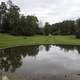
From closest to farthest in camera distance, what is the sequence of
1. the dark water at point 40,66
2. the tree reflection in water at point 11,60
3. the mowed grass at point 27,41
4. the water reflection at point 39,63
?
the dark water at point 40,66 → the water reflection at point 39,63 → the tree reflection in water at point 11,60 → the mowed grass at point 27,41

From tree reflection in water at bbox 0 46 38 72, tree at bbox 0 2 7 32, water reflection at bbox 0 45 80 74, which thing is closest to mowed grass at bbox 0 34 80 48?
tree reflection in water at bbox 0 46 38 72

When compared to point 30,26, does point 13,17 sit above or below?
above

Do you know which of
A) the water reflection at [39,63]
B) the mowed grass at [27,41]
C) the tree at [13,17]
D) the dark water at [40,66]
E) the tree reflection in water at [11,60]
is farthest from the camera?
the tree at [13,17]

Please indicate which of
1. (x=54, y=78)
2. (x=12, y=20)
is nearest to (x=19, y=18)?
(x=12, y=20)

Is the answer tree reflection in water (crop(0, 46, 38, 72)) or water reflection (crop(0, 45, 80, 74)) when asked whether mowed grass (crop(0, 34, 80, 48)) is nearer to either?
tree reflection in water (crop(0, 46, 38, 72))

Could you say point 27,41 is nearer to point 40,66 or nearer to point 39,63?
point 39,63

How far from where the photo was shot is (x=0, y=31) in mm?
77312

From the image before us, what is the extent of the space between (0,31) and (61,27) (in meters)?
38.4

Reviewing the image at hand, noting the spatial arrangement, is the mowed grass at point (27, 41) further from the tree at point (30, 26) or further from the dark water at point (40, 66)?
the tree at point (30, 26)

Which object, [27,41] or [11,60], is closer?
[11,60]

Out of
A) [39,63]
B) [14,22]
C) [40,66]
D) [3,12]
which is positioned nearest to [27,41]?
[14,22]

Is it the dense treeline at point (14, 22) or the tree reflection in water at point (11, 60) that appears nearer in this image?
the tree reflection in water at point (11, 60)

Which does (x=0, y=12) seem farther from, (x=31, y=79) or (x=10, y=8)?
(x=31, y=79)

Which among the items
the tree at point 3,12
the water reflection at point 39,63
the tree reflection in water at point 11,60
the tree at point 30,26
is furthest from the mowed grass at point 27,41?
the tree at point 3,12
